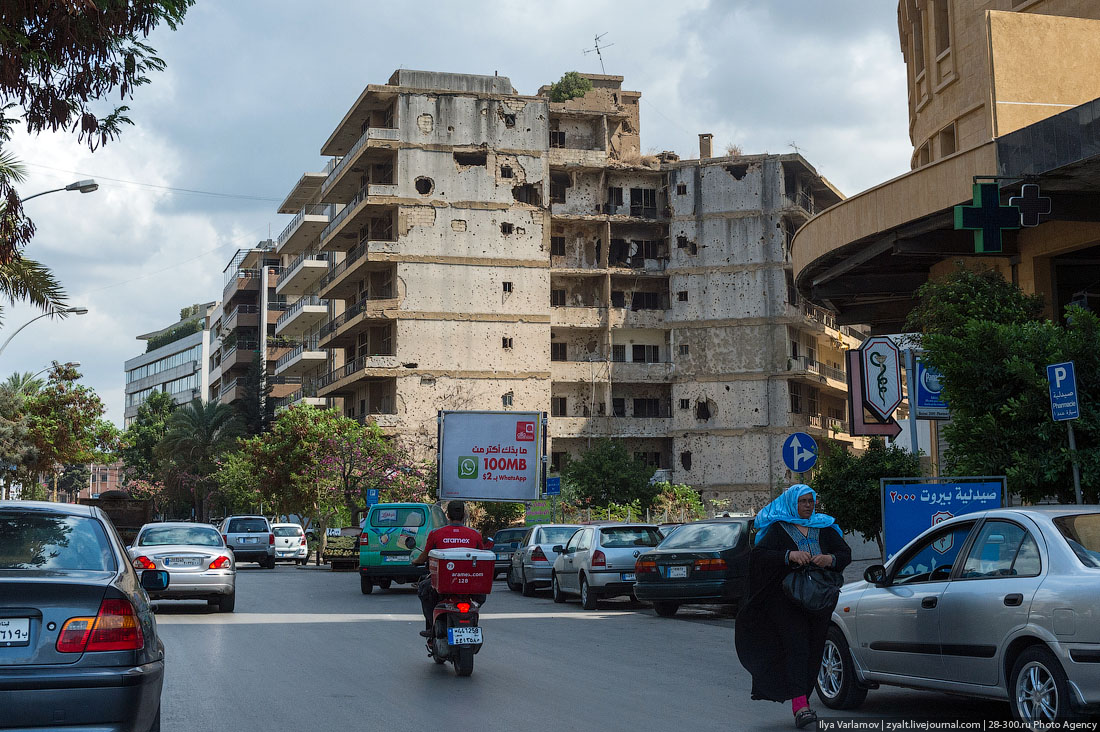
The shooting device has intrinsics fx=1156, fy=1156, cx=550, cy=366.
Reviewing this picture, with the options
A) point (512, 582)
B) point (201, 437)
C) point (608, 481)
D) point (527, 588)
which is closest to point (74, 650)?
point (527, 588)

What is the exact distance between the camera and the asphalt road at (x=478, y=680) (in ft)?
28.3

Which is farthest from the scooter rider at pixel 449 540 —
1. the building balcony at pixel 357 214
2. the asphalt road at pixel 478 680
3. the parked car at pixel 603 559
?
the building balcony at pixel 357 214

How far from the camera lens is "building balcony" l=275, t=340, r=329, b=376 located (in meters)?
70.8

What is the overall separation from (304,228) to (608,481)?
35602 mm

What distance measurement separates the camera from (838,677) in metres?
9.20

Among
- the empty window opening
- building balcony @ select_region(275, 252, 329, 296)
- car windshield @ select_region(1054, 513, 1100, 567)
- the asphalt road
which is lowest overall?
the asphalt road

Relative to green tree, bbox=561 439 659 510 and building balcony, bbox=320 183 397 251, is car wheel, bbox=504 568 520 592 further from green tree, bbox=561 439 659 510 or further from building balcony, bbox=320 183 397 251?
building balcony, bbox=320 183 397 251

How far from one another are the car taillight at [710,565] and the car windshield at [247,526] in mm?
25537

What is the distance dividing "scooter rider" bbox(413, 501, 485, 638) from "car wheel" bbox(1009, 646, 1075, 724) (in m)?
5.53

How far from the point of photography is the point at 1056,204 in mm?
18453

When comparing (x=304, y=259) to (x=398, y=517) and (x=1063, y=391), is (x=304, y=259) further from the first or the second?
(x=1063, y=391)

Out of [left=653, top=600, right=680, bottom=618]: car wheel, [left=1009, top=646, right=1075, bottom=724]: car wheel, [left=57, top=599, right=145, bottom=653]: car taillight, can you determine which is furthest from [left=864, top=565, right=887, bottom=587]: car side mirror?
[left=653, top=600, right=680, bottom=618]: car wheel

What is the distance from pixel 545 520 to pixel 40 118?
32151mm

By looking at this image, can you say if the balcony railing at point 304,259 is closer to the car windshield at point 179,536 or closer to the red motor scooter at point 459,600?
the car windshield at point 179,536
